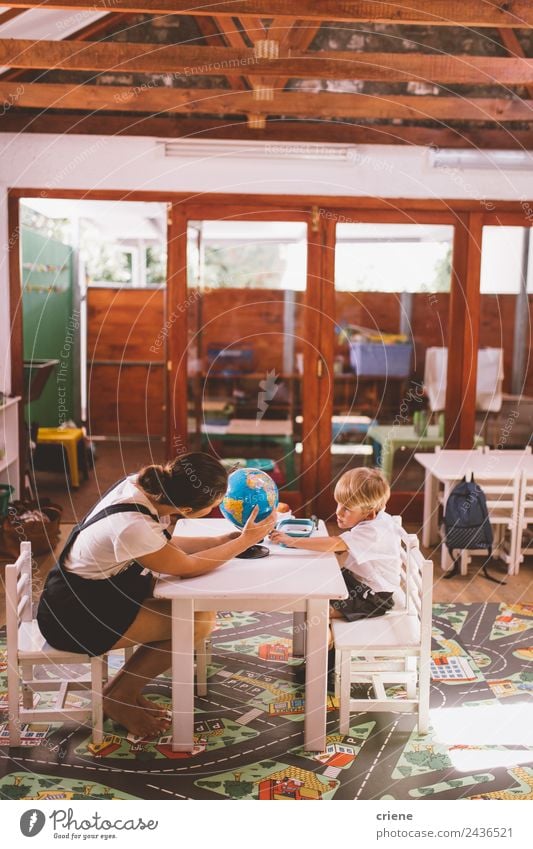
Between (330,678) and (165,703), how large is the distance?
0.66m

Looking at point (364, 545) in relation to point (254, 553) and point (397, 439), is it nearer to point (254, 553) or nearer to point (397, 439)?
point (254, 553)

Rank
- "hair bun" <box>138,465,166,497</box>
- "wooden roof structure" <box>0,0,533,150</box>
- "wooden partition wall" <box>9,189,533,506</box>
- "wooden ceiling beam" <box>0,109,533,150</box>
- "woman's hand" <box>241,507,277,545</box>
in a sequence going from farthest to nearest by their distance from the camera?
"wooden partition wall" <box>9,189,533,506</box>
"wooden ceiling beam" <box>0,109,533,150</box>
"wooden roof structure" <box>0,0,533,150</box>
"woman's hand" <box>241,507,277,545</box>
"hair bun" <box>138,465,166,497</box>

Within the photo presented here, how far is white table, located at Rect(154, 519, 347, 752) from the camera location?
2.95m

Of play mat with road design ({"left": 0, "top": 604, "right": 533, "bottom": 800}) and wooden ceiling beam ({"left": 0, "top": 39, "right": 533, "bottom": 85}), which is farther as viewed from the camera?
wooden ceiling beam ({"left": 0, "top": 39, "right": 533, "bottom": 85})

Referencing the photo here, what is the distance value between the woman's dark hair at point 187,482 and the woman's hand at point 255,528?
7.4 inches

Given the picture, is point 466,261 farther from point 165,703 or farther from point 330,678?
point 165,703

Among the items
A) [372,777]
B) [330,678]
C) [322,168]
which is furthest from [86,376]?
[372,777]

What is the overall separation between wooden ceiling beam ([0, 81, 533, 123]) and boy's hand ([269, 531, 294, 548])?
304 cm

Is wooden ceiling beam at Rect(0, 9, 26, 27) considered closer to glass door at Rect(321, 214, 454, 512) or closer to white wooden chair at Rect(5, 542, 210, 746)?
glass door at Rect(321, 214, 454, 512)

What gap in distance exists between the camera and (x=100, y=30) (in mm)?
5949

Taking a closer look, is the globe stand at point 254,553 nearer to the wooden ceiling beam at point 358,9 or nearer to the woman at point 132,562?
the woman at point 132,562

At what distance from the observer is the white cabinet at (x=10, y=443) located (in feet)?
19.3

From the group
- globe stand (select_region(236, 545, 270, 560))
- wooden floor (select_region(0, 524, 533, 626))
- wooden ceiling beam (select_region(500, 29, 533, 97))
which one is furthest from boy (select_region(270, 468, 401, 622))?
wooden ceiling beam (select_region(500, 29, 533, 97))

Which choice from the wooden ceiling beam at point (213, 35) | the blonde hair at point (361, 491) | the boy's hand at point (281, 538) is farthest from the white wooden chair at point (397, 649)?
the wooden ceiling beam at point (213, 35)
